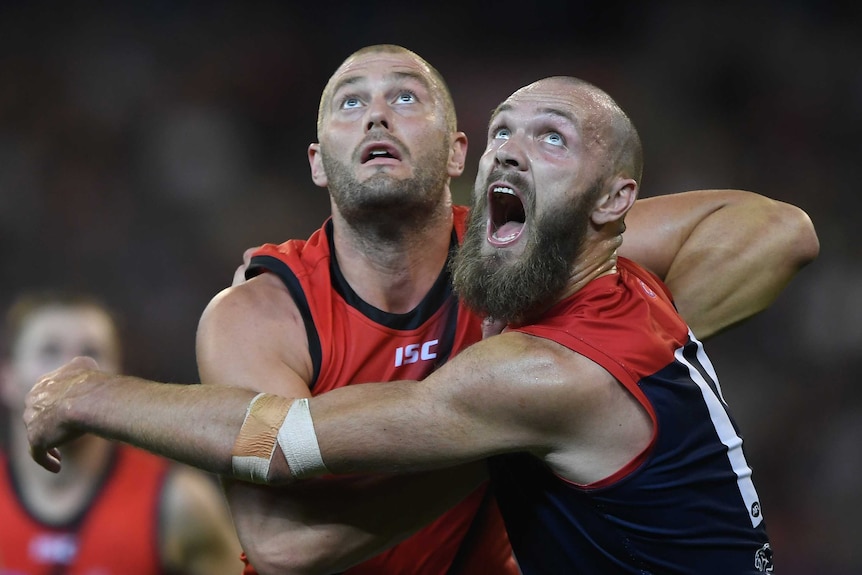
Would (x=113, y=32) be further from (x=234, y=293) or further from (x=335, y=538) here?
(x=335, y=538)

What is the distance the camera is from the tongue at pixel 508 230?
3143 mm

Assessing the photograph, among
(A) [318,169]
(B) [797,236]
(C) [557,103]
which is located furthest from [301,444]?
(B) [797,236]

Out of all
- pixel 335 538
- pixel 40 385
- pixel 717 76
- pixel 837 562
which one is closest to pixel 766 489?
pixel 837 562

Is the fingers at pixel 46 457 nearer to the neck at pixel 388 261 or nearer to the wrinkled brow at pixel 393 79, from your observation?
the neck at pixel 388 261

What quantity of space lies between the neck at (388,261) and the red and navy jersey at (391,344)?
4 cm

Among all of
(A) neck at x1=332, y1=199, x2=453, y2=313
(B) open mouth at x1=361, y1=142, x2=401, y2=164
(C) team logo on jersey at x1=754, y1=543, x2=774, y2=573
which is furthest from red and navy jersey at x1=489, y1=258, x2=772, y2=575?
(B) open mouth at x1=361, y1=142, x2=401, y2=164

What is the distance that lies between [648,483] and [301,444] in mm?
899

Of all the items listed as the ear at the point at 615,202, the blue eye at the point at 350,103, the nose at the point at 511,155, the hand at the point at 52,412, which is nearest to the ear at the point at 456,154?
the blue eye at the point at 350,103

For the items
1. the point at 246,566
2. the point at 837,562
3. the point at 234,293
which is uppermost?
the point at 234,293

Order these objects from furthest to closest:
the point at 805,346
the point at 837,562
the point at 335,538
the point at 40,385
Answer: the point at 805,346 < the point at 837,562 < the point at 40,385 < the point at 335,538

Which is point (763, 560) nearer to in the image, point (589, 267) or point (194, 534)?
point (589, 267)

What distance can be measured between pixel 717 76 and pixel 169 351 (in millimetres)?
4557

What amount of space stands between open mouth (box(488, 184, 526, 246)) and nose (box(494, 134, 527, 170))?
0.07 meters

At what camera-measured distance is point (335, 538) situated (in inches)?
112
